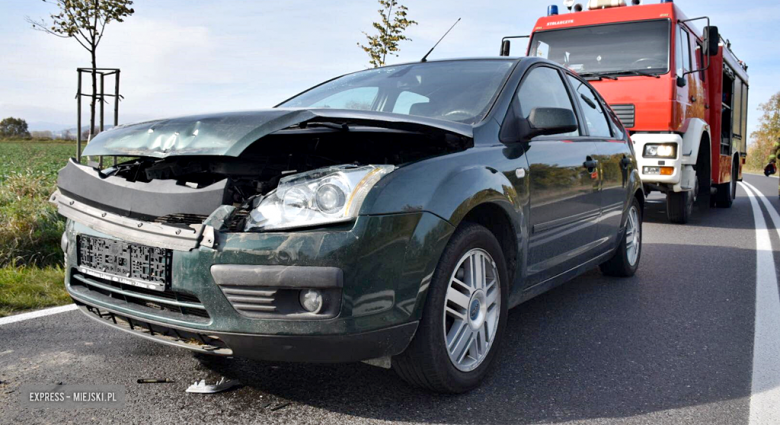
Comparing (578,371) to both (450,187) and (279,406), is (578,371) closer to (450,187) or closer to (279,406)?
(450,187)

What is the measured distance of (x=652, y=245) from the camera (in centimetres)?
713

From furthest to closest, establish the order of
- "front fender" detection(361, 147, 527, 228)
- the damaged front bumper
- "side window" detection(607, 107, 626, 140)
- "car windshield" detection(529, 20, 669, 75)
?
1. "car windshield" detection(529, 20, 669, 75)
2. "side window" detection(607, 107, 626, 140)
3. "front fender" detection(361, 147, 527, 228)
4. the damaged front bumper

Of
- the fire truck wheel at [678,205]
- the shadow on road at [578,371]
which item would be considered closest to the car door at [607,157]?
the shadow on road at [578,371]

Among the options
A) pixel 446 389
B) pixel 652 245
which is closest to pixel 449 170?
pixel 446 389

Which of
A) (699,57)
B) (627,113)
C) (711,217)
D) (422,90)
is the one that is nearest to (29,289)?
(422,90)

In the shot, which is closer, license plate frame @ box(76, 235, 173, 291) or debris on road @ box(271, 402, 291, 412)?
license plate frame @ box(76, 235, 173, 291)

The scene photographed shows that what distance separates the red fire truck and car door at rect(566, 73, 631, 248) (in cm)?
333

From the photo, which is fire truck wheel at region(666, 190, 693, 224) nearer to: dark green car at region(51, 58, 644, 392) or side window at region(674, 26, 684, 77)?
side window at region(674, 26, 684, 77)

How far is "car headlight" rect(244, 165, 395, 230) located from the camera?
7.65 ft

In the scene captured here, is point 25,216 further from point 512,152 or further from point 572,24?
point 572,24

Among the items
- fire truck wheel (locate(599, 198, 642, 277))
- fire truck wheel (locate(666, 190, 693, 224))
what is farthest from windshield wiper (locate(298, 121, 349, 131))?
fire truck wheel (locate(666, 190, 693, 224))

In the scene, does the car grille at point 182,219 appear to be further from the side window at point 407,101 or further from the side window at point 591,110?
the side window at point 591,110

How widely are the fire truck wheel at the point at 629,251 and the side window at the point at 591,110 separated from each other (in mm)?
740

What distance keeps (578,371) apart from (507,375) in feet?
1.17
